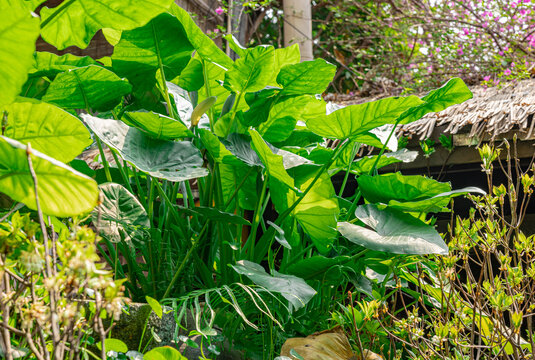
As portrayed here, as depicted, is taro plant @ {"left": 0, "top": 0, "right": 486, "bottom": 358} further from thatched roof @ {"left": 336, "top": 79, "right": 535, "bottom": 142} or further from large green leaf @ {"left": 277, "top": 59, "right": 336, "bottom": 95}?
thatched roof @ {"left": 336, "top": 79, "right": 535, "bottom": 142}

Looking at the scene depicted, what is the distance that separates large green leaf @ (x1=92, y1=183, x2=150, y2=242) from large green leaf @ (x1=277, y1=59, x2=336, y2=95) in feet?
2.02

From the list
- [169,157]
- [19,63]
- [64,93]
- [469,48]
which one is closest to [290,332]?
[169,157]

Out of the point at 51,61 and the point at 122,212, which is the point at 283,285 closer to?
the point at 122,212

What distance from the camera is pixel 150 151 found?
1.41 metres

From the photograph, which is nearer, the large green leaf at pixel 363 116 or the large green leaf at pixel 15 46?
the large green leaf at pixel 15 46

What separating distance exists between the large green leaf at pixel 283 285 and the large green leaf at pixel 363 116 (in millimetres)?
473

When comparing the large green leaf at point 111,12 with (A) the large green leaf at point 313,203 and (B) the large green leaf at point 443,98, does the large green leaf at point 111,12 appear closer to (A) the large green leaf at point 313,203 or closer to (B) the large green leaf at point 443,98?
(A) the large green leaf at point 313,203

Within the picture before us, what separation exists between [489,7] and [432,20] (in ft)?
1.71

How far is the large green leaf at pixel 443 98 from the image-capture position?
1561 millimetres

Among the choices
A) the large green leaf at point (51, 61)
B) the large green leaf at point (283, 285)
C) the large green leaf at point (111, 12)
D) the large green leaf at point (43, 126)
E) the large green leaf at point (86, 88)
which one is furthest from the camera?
the large green leaf at point (51, 61)

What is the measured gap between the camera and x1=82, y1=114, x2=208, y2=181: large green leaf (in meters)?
1.28

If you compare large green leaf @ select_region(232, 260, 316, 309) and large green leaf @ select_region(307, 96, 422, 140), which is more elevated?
large green leaf @ select_region(307, 96, 422, 140)

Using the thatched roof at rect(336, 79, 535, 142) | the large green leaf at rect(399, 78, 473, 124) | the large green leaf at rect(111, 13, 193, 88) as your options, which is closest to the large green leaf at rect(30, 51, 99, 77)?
the large green leaf at rect(111, 13, 193, 88)

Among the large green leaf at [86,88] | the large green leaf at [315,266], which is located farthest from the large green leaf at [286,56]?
the large green leaf at [315,266]
